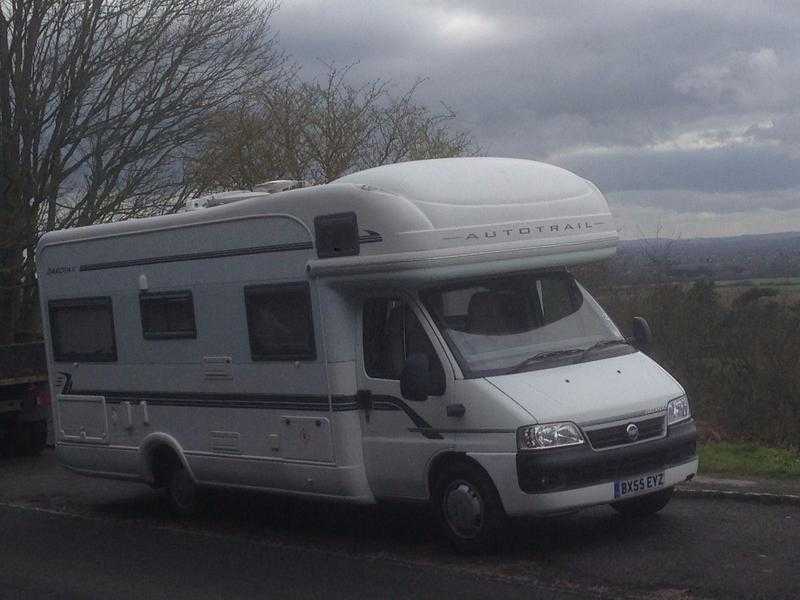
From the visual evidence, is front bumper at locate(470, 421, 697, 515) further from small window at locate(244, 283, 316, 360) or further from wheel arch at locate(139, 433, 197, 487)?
wheel arch at locate(139, 433, 197, 487)

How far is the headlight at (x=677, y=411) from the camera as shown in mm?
8711

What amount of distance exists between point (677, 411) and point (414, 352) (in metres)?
1.90

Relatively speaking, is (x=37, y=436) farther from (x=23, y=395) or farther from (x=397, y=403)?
(x=397, y=403)

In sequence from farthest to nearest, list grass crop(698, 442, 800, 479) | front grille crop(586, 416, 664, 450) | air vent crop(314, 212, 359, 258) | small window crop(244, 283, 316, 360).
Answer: grass crop(698, 442, 800, 479), small window crop(244, 283, 316, 360), air vent crop(314, 212, 359, 258), front grille crop(586, 416, 664, 450)

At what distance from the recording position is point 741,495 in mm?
9828

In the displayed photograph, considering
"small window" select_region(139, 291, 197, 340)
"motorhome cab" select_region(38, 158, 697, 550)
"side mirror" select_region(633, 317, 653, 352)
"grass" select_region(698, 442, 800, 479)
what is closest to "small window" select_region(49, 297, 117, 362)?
"small window" select_region(139, 291, 197, 340)

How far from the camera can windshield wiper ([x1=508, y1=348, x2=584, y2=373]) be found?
864cm

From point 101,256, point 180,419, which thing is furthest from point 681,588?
point 101,256

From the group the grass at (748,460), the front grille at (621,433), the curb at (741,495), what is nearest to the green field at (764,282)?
the grass at (748,460)

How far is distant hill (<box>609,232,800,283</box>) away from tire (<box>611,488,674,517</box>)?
517 centimetres

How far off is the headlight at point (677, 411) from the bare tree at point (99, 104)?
13.9m

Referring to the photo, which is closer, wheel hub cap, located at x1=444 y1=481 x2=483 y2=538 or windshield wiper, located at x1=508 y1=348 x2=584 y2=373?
wheel hub cap, located at x1=444 y1=481 x2=483 y2=538

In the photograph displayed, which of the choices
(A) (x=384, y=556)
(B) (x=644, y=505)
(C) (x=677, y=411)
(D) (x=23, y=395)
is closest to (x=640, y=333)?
(C) (x=677, y=411)

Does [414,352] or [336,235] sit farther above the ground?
[336,235]
